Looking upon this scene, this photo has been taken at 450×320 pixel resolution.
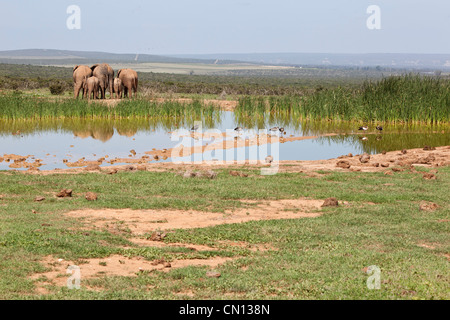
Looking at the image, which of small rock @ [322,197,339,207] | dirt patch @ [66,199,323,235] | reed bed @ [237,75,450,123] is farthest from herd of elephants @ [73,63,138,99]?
small rock @ [322,197,339,207]

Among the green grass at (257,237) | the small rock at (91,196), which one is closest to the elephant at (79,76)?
the green grass at (257,237)

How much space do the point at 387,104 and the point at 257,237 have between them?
21.4 meters

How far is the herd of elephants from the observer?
129ft

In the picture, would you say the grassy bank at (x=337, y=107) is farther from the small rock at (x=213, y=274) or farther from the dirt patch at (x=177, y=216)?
the small rock at (x=213, y=274)

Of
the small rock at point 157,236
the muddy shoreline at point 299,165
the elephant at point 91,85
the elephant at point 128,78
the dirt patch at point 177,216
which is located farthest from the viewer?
the elephant at point 128,78

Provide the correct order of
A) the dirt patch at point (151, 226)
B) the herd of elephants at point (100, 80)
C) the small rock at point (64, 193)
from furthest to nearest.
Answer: the herd of elephants at point (100, 80)
the small rock at point (64, 193)
the dirt patch at point (151, 226)

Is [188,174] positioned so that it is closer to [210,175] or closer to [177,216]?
[210,175]

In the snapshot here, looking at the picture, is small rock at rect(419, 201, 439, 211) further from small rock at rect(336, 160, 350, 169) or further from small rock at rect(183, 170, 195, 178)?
small rock at rect(183, 170, 195, 178)

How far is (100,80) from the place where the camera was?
40875mm

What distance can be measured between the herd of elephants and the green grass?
23761 millimetres

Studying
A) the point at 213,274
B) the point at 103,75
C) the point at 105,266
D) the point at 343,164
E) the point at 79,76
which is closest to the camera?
the point at 213,274

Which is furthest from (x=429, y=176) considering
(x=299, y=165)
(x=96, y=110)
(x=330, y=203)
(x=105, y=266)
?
(x=96, y=110)

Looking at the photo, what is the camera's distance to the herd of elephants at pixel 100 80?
39.3m

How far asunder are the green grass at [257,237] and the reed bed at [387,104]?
1419 cm
